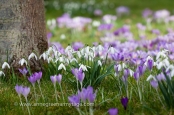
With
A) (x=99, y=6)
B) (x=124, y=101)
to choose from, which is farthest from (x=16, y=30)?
(x=99, y=6)

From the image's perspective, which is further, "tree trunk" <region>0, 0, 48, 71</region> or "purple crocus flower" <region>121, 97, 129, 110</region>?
"tree trunk" <region>0, 0, 48, 71</region>

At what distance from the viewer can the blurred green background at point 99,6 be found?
16.4 meters

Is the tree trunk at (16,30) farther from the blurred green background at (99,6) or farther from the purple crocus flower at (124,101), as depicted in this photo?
the blurred green background at (99,6)

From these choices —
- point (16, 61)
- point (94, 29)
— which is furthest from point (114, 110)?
point (94, 29)

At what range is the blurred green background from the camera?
16375 millimetres

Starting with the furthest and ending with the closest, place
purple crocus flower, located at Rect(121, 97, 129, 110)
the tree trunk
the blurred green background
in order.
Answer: the blurred green background
the tree trunk
purple crocus flower, located at Rect(121, 97, 129, 110)

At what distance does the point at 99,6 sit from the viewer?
57.6 ft

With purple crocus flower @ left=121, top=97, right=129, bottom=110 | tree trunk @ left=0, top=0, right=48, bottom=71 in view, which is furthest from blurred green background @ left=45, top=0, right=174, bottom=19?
purple crocus flower @ left=121, top=97, right=129, bottom=110

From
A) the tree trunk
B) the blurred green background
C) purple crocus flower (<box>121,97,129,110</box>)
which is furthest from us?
the blurred green background

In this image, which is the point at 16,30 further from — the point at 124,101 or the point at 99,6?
the point at 99,6

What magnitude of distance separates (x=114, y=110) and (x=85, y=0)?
1905 cm

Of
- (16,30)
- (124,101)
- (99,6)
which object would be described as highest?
(99,6)

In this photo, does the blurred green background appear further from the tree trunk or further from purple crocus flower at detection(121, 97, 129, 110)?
purple crocus flower at detection(121, 97, 129, 110)

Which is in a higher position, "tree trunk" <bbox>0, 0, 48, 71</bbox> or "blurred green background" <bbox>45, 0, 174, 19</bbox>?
"blurred green background" <bbox>45, 0, 174, 19</bbox>
